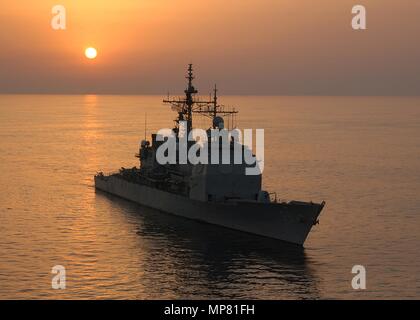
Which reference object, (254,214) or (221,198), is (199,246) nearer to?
(254,214)

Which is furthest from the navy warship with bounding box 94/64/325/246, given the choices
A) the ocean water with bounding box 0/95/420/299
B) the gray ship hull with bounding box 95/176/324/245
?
the ocean water with bounding box 0/95/420/299

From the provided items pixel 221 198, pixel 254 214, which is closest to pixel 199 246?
pixel 254 214

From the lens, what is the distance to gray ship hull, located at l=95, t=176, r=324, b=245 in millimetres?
35844

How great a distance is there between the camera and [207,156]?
40531mm

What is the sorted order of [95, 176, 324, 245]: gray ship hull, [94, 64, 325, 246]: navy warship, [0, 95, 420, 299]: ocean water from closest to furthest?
[0, 95, 420, 299]: ocean water < [95, 176, 324, 245]: gray ship hull < [94, 64, 325, 246]: navy warship

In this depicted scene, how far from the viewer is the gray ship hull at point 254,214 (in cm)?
3584

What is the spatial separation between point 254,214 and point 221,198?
3243 mm

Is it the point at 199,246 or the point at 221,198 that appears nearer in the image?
the point at 199,246

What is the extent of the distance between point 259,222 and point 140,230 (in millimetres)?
7362

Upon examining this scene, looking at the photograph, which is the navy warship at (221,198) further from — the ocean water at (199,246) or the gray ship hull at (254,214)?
the ocean water at (199,246)

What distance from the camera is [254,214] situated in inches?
1490

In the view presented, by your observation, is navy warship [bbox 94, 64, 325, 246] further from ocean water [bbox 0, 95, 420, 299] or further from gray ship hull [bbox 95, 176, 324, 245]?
ocean water [bbox 0, 95, 420, 299]
